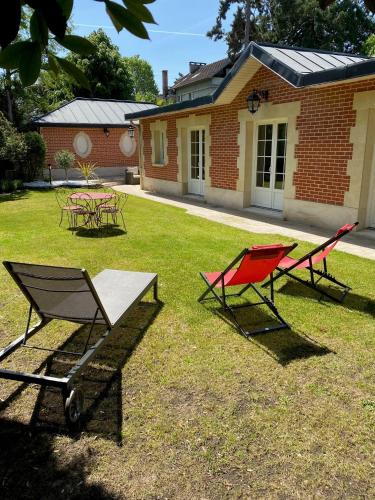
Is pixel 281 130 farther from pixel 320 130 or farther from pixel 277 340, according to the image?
pixel 277 340

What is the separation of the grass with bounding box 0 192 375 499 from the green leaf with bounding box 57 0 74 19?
226cm

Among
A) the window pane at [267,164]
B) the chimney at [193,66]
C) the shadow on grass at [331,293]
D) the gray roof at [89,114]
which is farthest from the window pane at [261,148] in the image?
the chimney at [193,66]

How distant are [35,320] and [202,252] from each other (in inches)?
128

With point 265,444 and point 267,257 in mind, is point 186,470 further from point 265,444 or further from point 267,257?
point 267,257

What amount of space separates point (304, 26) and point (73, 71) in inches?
1678

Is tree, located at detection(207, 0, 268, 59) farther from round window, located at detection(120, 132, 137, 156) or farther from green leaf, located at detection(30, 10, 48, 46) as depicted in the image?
green leaf, located at detection(30, 10, 48, 46)

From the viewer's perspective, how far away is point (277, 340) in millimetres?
3691

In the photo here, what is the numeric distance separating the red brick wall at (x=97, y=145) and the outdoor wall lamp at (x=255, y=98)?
1371cm

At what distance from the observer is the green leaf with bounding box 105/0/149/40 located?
984 millimetres

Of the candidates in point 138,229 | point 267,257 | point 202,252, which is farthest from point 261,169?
point 267,257

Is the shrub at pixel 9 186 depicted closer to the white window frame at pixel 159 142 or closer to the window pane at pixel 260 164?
the white window frame at pixel 159 142

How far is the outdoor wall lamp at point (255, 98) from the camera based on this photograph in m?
9.38

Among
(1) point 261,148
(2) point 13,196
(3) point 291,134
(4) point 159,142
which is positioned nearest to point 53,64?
(3) point 291,134

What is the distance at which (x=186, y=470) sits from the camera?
2.24m
